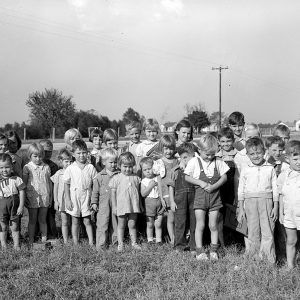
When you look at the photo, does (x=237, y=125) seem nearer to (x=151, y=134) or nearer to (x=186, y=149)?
(x=186, y=149)

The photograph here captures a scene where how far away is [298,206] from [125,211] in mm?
2424

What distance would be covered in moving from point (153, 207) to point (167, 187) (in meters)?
0.39

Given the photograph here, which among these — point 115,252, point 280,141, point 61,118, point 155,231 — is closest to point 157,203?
point 155,231

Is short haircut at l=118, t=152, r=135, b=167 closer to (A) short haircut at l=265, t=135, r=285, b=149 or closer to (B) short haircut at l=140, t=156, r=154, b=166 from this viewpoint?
(B) short haircut at l=140, t=156, r=154, b=166

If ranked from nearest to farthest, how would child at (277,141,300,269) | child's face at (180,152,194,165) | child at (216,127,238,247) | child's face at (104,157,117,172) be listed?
child at (277,141,300,269) < child at (216,127,238,247) < child's face at (180,152,194,165) < child's face at (104,157,117,172)

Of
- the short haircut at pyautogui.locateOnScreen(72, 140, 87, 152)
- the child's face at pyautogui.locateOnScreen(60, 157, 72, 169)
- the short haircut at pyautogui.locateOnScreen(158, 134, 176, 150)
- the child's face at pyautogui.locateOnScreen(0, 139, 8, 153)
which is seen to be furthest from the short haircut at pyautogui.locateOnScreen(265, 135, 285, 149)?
the child's face at pyautogui.locateOnScreen(0, 139, 8, 153)

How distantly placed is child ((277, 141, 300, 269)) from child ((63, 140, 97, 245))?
2.81 metres

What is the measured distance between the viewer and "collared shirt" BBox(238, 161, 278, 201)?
5.59 meters

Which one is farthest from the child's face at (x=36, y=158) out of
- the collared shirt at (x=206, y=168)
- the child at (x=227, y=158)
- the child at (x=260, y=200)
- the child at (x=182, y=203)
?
the child at (x=260, y=200)

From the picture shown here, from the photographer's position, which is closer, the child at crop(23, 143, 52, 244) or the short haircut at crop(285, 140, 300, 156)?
the short haircut at crop(285, 140, 300, 156)

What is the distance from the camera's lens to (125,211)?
648 cm

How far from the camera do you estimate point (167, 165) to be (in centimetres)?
656

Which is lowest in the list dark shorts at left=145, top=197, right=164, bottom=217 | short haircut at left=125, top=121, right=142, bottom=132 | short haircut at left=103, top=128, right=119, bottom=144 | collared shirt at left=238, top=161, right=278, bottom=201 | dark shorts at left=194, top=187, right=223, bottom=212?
dark shorts at left=145, top=197, right=164, bottom=217

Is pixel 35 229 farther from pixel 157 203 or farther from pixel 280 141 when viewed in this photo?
pixel 280 141
